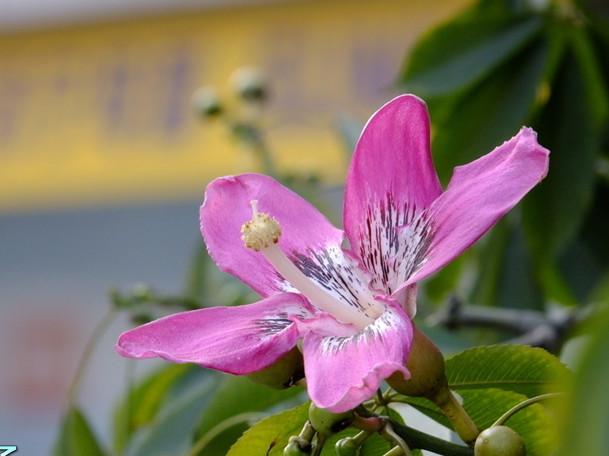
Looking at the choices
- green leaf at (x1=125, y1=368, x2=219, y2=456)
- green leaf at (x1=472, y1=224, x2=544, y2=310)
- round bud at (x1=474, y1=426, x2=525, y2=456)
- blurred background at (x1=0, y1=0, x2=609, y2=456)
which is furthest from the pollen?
blurred background at (x1=0, y1=0, x2=609, y2=456)

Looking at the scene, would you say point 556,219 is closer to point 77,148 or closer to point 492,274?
point 492,274

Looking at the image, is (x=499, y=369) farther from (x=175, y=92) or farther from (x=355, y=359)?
(x=175, y=92)

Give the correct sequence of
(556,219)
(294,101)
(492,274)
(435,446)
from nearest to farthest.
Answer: (435,446), (556,219), (492,274), (294,101)

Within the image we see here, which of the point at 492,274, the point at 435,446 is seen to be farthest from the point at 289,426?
the point at 492,274

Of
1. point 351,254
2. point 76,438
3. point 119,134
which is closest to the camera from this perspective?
point 351,254

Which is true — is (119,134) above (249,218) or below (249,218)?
below

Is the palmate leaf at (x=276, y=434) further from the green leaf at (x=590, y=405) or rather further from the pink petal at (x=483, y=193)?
the green leaf at (x=590, y=405)

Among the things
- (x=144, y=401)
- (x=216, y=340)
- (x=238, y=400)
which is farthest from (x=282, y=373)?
(x=144, y=401)
